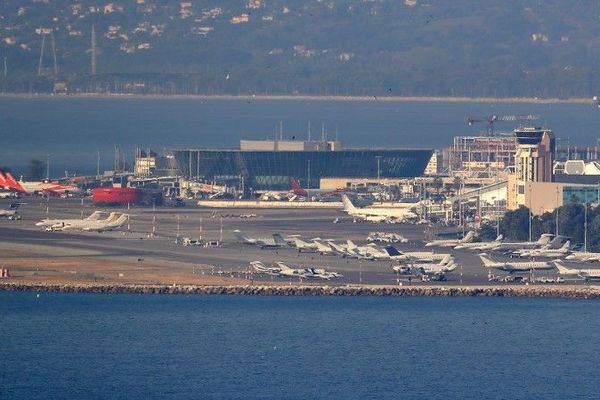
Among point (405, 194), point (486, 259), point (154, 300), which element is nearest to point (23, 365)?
point (154, 300)

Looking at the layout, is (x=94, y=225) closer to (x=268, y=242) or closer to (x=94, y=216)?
(x=94, y=216)

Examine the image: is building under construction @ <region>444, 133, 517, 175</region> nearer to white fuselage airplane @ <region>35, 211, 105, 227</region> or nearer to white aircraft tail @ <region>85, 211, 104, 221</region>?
white aircraft tail @ <region>85, 211, 104, 221</region>

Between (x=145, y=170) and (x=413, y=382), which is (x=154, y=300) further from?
(x=145, y=170)

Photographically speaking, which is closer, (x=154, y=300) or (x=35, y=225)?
(x=154, y=300)

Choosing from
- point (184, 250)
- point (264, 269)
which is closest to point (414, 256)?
point (264, 269)

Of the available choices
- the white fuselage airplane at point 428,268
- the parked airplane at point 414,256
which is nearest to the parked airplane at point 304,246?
the parked airplane at point 414,256

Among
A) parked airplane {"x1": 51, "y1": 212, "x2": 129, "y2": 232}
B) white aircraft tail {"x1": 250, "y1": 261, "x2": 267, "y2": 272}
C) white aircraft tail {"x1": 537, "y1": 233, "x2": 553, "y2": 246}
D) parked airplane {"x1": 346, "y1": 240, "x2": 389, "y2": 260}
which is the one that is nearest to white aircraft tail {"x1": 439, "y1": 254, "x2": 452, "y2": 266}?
parked airplane {"x1": 346, "y1": 240, "x2": 389, "y2": 260}
